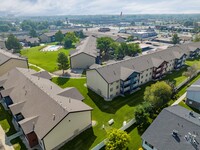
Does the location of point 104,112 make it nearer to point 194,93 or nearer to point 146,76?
point 146,76

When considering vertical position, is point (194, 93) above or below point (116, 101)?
above

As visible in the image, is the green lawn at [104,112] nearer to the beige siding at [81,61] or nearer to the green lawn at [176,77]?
the green lawn at [176,77]

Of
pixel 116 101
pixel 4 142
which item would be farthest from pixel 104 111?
pixel 4 142

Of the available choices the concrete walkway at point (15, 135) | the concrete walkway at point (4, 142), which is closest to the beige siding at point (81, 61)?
the concrete walkway at point (15, 135)

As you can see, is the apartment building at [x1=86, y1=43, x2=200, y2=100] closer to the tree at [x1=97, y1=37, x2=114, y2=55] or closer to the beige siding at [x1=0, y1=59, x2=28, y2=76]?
the beige siding at [x1=0, y1=59, x2=28, y2=76]

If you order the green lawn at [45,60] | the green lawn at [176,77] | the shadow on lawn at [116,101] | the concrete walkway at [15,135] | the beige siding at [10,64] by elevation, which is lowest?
the concrete walkway at [15,135]

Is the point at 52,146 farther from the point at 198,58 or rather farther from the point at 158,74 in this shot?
the point at 198,58

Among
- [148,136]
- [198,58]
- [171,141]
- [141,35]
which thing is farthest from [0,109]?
[141,35]
